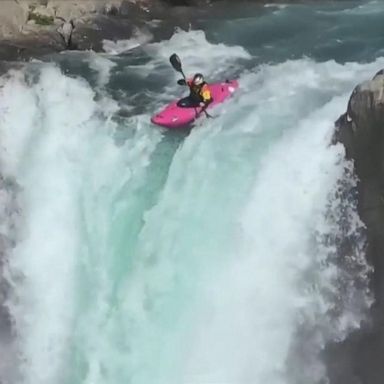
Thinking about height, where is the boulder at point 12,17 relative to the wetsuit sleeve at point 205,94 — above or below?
below

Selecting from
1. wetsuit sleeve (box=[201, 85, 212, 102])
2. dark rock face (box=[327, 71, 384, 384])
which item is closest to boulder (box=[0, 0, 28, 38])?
wetsuit sleeve (box=[201, 85, 212, 102])

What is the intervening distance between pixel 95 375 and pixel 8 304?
59.8 inches

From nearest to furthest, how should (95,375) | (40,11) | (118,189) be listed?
(95,375)
(118,189)
(40,11)

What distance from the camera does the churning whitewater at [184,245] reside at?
1159 centimetres

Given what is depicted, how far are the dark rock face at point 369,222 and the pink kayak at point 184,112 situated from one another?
2.89m

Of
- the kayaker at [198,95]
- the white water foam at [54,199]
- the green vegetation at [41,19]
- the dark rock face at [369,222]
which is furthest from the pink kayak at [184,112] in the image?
the green vegetation at [41,19]

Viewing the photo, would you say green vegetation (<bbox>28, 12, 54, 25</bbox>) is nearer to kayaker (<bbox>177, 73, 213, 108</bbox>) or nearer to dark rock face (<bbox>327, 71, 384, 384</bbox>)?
kayaker (<bbox>177, 73, 213, 108</bbox>)

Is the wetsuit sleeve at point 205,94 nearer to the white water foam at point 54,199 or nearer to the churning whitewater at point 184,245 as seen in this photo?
the churning whitewater at point 184,245

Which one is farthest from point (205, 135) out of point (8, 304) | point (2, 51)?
point (2, 51)

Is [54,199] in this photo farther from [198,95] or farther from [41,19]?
[41,19]

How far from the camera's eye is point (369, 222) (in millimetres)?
11359

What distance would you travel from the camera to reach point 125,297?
1216 centimetres

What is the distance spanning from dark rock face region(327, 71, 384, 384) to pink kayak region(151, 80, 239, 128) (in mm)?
2886

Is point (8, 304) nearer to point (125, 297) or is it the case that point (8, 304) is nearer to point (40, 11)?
point (125, 297)
